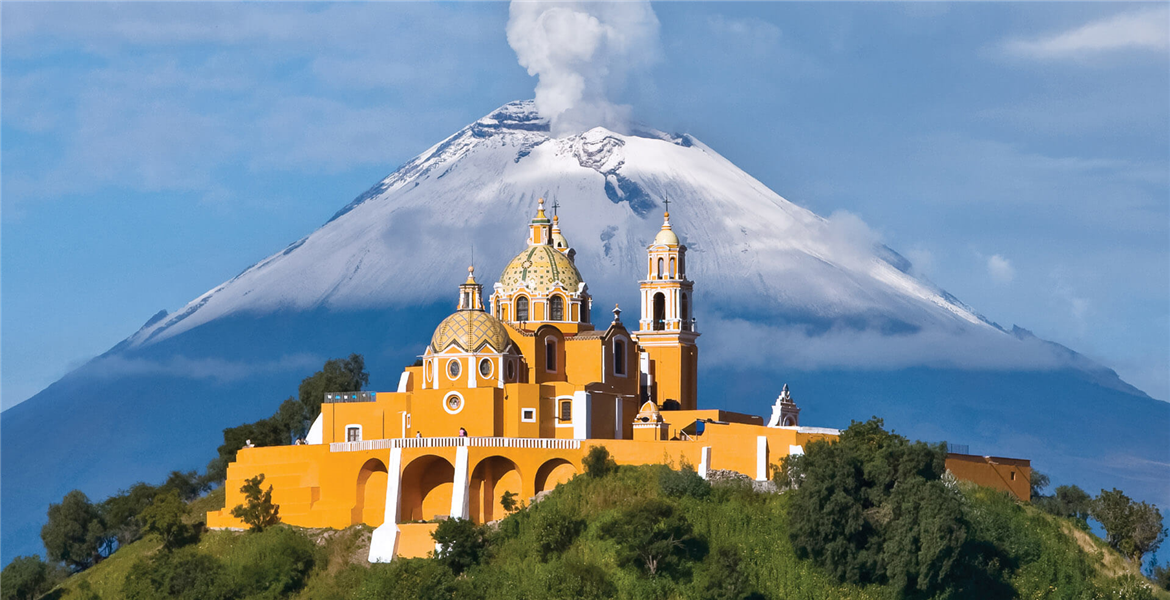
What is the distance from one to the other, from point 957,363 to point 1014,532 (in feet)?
368

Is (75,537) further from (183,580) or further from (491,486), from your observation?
(491,486)

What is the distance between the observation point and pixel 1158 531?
201ft

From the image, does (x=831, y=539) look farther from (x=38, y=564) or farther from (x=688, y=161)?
(x=688, y=161)

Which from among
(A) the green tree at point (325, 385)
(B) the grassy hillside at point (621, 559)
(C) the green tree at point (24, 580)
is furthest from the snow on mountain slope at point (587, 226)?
(B) the grassy hillside at point (621, 559)

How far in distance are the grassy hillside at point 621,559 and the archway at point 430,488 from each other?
5.90 feet

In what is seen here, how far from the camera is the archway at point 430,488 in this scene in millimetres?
58156

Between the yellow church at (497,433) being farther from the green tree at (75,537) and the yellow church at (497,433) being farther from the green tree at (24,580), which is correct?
the green tree at (75,537)

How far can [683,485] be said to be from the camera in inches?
2163

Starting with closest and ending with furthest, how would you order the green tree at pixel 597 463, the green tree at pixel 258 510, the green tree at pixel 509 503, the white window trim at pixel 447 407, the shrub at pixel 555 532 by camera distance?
the shrub at pixel 555 532
the green tree at pixel 597 463
the green tree at pixel 509 503
the white window trim at pixel 447 407
the green tree at pixel 258 510

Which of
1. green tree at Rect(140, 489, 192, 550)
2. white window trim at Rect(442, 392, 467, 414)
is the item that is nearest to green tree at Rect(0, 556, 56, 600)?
green tree at Rect(140, 489, 192, 550)

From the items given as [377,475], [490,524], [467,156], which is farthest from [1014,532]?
[467,156]

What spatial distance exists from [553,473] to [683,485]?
15.5ft

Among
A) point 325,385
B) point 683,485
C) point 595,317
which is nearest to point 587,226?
point 595,317

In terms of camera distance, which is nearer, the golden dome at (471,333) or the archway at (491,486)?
the archway at (491,486)
